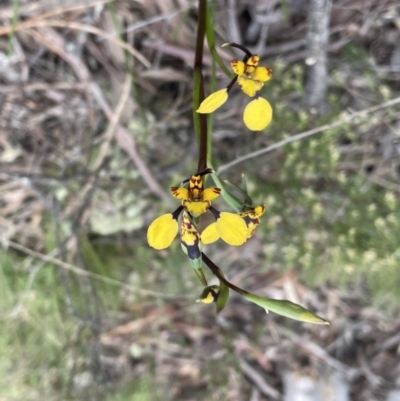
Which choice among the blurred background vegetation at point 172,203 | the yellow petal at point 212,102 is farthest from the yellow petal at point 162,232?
the blurred background vegetation at point 172,203

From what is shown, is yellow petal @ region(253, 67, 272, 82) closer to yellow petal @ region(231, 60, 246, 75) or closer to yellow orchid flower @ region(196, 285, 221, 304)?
yellow petal @ region(231, 60, 246, 75)

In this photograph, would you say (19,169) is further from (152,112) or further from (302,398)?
(302,398)

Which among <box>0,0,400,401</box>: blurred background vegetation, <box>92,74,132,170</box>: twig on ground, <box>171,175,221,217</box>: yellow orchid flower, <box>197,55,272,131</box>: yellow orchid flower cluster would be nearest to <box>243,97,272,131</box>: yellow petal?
<box>197,55,272,131</box>: yellow orchid flower cluster

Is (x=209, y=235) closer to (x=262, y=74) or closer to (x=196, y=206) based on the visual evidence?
(x=196, y=206)

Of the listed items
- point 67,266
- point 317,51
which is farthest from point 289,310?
point 67,266

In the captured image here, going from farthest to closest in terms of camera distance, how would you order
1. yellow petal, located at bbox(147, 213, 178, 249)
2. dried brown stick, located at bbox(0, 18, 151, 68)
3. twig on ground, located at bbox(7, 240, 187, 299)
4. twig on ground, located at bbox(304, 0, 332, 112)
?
1. twig on ground, located at bbox(7, 240, 187, 299)
2. dried brown stick, located at bbox(0, 18, 151, 68)
3. twig on ground, located at bbox(304, 0, 332, 112)
4. yellow petal, located at bbox(147, 213, 178, 249)
